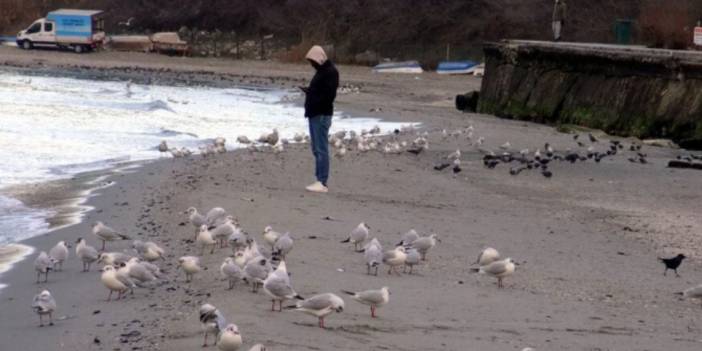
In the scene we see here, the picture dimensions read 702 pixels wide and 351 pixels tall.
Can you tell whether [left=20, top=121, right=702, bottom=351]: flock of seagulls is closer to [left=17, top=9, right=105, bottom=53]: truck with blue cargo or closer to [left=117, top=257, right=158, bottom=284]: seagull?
[left=117, top=257, right=158, bottom=284]: seagull

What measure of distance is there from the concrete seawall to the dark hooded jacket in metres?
11.4

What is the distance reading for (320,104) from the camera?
16.3 meters

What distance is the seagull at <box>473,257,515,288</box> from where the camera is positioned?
34.0 ft

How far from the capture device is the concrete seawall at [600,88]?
27375 millimetres

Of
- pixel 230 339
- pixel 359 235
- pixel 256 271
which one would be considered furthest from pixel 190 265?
pixel 230 339

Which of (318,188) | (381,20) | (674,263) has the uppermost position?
(381,20)

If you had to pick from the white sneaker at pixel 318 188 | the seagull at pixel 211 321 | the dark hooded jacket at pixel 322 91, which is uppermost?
the dark hooded jacket at pixel 322 91

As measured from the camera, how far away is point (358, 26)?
7281 centimetres

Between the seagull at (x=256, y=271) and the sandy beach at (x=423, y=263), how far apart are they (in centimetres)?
14

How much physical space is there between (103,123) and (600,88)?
11954 mm

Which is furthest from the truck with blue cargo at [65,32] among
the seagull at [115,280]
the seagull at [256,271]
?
the seagull at [256,271]

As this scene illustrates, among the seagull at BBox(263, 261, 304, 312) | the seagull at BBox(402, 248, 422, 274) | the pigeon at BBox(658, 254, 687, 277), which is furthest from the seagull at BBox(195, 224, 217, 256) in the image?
the pigeon at BBox(658, 254, 687, 277)

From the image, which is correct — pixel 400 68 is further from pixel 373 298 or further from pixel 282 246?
pixel 373 298

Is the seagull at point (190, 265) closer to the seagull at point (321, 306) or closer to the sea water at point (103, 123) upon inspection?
the seagull at point (321, 306)
